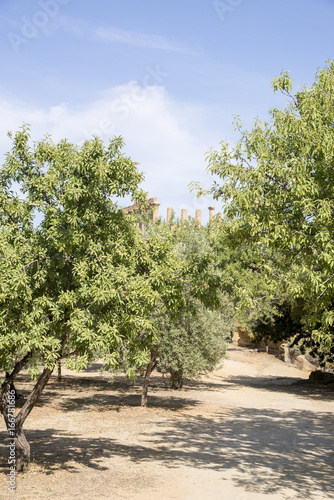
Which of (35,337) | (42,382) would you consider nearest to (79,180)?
(35,337)

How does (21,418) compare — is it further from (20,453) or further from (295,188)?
(295,188)

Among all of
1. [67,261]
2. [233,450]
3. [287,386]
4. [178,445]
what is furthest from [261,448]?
[287,386]

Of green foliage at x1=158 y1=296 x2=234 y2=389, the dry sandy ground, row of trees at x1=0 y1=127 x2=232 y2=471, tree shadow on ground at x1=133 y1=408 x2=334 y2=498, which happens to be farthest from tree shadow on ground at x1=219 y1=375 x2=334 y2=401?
row of trees at x1=0 y1=127 x2=232 y2=471

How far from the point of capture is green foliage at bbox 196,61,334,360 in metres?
12.5

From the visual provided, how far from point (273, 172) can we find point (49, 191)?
5428 millimetres

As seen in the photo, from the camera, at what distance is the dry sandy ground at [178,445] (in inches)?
441

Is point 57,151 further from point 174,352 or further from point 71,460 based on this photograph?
point 174,352

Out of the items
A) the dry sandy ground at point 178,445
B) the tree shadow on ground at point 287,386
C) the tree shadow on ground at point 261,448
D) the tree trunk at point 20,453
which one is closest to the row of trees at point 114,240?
the tree trunk at point 20,453

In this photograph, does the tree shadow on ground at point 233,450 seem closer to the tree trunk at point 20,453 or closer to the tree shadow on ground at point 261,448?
the tree shadow on ground at point 261,448

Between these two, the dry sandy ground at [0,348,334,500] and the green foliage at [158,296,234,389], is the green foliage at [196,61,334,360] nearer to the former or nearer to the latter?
the dry sandy ground at [0,348,334,500]

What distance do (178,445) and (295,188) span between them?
8.50 m

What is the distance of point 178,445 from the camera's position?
15680 millimetres

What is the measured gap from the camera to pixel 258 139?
579 inches

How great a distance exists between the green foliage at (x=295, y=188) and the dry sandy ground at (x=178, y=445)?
11.7 ft
